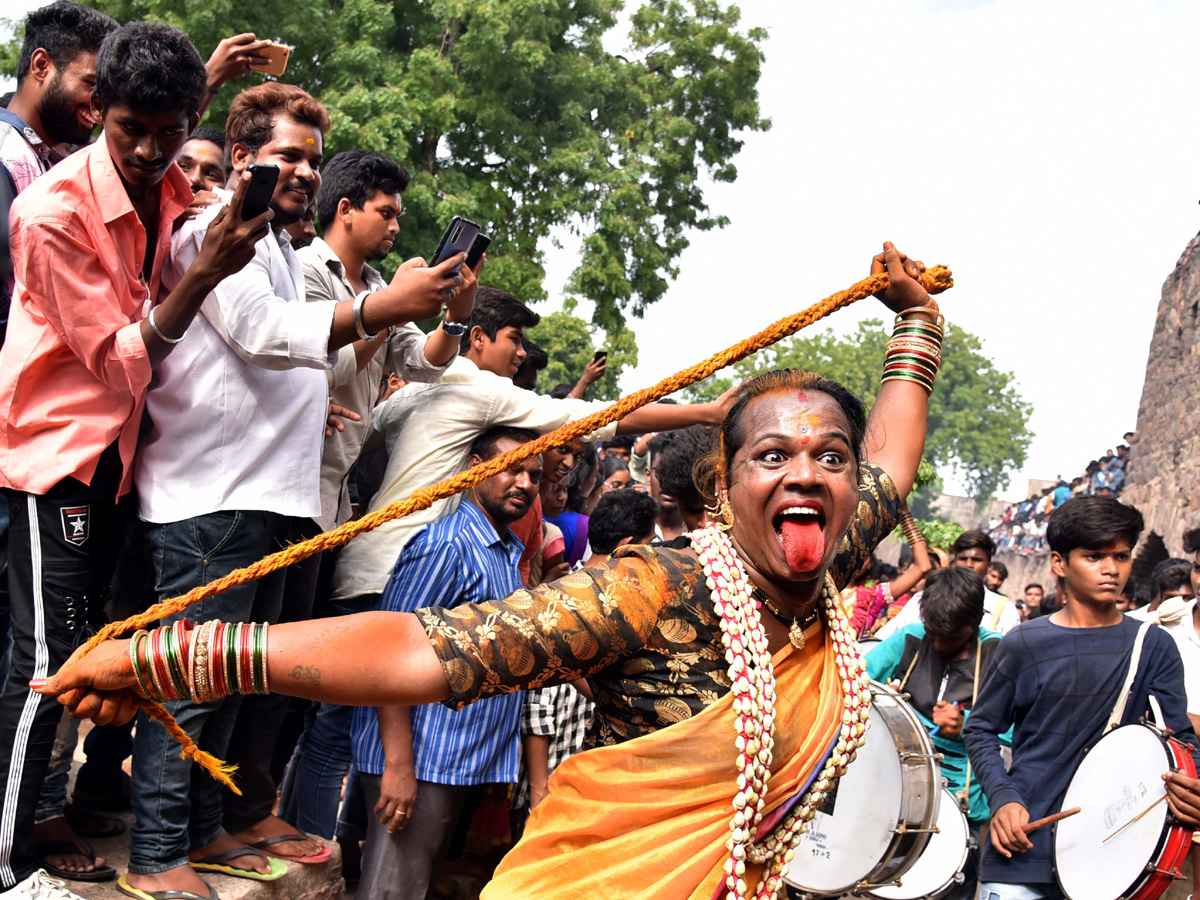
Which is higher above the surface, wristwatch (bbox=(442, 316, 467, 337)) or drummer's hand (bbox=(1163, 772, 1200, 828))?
→ wristwatch (bbox=(442, 316, 467, 337))

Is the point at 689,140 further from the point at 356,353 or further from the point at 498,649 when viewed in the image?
the point at 498,649

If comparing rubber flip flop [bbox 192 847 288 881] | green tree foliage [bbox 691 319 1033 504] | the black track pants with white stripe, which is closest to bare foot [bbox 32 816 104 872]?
the black track pants with white stripe

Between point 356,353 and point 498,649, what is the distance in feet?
7.23

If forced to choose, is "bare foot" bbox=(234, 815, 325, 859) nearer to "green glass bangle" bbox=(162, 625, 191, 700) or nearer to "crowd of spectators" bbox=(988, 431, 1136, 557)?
"green glass bangle" bbox=(162, 625, 191, 700)

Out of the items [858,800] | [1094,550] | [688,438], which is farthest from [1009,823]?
[688,438]

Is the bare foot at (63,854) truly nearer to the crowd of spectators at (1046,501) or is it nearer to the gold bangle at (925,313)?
the gold bangle at (925,313)

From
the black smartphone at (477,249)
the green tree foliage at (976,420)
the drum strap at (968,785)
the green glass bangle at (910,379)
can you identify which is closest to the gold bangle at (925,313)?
the green glass bangle at (910,379)

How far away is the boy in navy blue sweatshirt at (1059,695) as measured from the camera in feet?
14.0

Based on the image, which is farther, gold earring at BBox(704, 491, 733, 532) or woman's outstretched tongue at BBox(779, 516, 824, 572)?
gold earring at BBox(704, 491, 733, 532)

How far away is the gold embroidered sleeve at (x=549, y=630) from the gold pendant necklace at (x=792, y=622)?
0.25m

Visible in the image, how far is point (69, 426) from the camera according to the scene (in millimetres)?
2986

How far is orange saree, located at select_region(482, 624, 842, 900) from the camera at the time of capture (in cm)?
212

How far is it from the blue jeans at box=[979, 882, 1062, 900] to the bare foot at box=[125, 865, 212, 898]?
3044 mm

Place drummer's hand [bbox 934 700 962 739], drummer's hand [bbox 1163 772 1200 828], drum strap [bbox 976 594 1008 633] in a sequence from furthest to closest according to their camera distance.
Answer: drum strap [bbox 976 594 1008 633] < drummer's hand [bbox 934 700 962 739] < drummer's hand [bbox 1163 772 1200 828]
